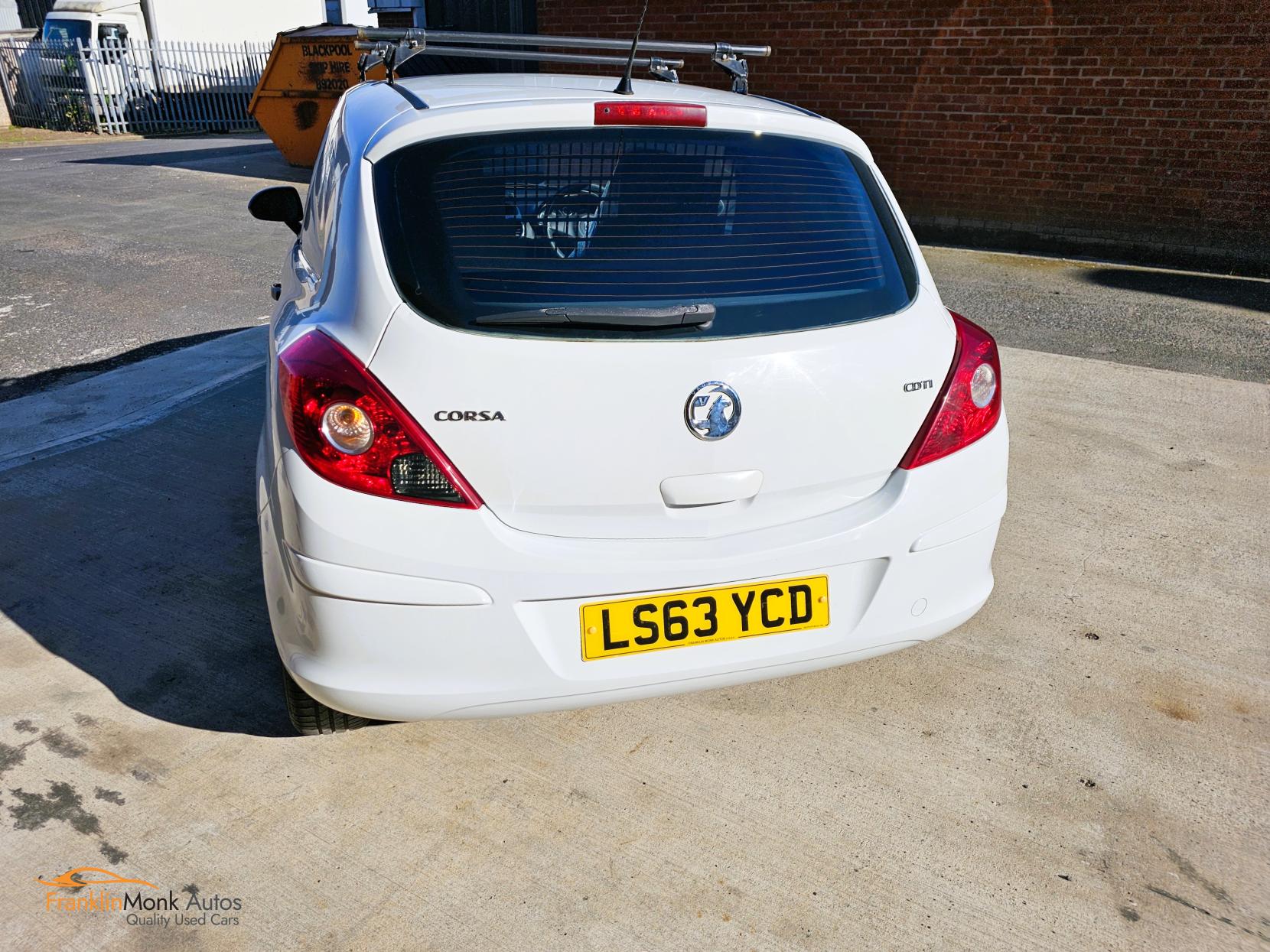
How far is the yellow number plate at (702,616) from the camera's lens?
2.26 m

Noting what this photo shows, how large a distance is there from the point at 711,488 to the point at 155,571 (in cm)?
228

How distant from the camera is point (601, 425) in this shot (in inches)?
86.1

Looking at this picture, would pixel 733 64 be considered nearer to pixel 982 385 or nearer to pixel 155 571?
pixel 982 385

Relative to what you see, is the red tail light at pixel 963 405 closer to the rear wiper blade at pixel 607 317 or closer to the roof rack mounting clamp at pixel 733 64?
the rear wiper blade at pixel 607 317

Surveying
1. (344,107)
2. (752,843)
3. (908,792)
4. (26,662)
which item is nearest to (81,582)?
(26,662)

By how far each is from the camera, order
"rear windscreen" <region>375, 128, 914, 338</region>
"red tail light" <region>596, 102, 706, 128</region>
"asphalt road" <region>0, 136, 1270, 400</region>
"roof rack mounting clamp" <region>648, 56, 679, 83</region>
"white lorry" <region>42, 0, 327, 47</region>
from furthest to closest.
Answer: "white lorry" <region>42, 0, 327, 47</region> < "asphalt road" <region>0, 136, 1270, 400</region> < "roof rack mounting clamp" <region>648, 56, 679, 83</region> < "red tail light" <region>596, 102, 706, 128</region> < "rear windscreen" <region>375, 128, 914, 338</region>

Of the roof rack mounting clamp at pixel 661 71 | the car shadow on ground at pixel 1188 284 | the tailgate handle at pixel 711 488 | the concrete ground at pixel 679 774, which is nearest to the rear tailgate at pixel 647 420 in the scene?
the tailgate handle at pixel 711 488

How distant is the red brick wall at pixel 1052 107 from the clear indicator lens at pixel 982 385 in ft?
24.9

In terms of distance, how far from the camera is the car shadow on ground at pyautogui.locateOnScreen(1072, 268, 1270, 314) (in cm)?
791

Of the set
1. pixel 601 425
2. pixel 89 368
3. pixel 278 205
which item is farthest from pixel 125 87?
pixel 601 425

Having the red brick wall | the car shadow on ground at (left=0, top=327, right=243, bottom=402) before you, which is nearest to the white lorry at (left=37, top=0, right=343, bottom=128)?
the red brick wall

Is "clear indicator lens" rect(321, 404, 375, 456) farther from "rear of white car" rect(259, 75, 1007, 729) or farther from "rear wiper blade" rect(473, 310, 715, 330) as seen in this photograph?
"rear wiper blade" rect(473, 310, 715, 330)

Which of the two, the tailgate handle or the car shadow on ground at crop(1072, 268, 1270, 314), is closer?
the tailgate handle

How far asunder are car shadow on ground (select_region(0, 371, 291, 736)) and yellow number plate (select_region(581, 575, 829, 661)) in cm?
110
